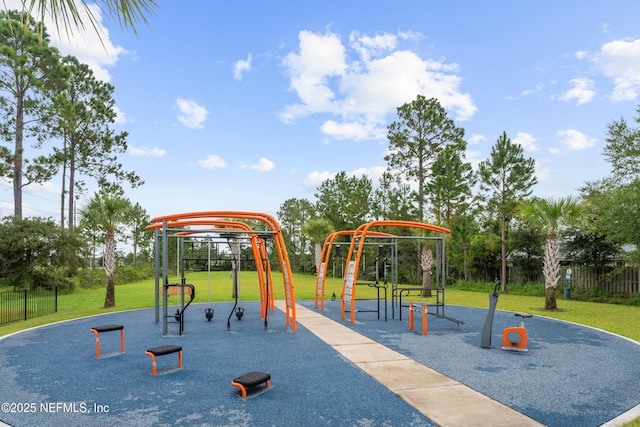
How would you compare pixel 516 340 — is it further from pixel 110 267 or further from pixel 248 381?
pixel 110 267

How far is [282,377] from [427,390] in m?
1.93

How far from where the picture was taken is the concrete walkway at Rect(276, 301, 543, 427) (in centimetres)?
425

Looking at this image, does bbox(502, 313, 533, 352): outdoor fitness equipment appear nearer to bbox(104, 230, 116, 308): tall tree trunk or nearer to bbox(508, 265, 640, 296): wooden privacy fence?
bbox(104, 230, 116, 308): tall tree trunk

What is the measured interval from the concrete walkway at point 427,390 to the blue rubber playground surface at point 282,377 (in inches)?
6.8

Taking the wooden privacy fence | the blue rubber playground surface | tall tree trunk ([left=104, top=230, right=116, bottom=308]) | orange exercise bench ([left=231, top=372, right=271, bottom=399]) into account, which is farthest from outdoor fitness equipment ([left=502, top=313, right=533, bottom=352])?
A: the wooden privacy fence

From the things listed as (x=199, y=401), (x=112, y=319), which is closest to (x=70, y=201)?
(x=112, y=319)

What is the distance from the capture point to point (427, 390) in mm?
5137

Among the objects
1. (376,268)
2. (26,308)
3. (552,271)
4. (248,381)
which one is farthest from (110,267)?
(552,271)

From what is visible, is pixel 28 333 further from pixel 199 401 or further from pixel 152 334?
pixel 199 401

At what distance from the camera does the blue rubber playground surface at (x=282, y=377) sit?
14.2ft

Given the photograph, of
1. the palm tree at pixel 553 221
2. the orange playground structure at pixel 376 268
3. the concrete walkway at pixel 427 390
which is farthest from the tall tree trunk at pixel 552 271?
the concrete walkway at pixel 427 390

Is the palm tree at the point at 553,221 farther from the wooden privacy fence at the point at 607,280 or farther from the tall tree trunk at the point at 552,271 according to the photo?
the wooden privacy fence at the point at 607,280

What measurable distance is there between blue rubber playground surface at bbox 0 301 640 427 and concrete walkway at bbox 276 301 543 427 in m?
0.17

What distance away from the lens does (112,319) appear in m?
10.9
